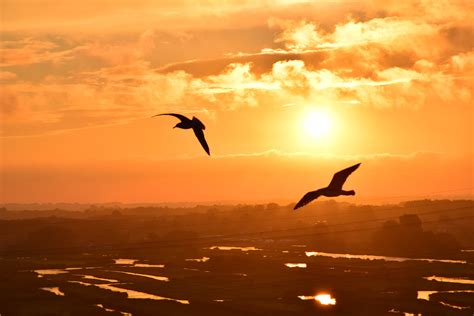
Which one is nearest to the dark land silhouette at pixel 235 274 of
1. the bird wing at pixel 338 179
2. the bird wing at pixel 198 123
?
the bird wing at pixel 338 179

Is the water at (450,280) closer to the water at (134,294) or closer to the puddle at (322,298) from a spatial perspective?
the puddle at (322,298)

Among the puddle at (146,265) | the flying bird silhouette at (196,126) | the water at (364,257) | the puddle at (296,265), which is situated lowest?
the puddle at (146,265)

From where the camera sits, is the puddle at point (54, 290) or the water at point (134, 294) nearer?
the water at point (134, 294)

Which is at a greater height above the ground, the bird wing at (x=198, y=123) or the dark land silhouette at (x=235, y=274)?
the bird wing at (x=198, y=123)

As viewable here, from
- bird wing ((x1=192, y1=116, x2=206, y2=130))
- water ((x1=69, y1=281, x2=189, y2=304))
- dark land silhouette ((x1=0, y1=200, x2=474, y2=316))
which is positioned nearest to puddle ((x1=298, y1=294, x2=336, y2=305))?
dark land silhouette ((x1=0, y1=200, x2=474, y2=316))

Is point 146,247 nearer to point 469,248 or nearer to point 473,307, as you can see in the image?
point 469,248

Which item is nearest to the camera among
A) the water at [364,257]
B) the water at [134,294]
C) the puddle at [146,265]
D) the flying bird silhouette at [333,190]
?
the flying bird silhouette at [333,190]

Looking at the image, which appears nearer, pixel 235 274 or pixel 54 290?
pixel 54 290

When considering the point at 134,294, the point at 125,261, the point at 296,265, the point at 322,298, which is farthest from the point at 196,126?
the point at 125,261

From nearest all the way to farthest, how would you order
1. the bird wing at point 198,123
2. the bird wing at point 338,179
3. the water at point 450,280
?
the bird wing at point 198,123 → the bird wing at point 338,179 → the water at point 450,280

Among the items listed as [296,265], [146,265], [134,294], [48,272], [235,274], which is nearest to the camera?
[134,294]

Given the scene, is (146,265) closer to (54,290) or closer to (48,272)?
(48,272)

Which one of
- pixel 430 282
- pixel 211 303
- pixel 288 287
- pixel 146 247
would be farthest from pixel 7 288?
pixel 146 247
